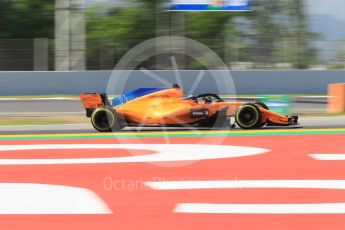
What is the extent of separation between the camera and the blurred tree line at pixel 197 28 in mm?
26688

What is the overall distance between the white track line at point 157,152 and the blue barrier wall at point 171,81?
14364mm

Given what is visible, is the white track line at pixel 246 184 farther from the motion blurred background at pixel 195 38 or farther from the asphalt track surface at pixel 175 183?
the motion blurred background at pixel 195 38

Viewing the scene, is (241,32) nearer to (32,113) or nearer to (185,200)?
(32,113)

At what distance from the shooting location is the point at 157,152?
9531 mm

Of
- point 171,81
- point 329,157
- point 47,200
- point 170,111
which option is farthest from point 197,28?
point 47,200

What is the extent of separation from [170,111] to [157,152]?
230 centimetres

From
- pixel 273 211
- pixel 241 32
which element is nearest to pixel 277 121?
pixel 273 211

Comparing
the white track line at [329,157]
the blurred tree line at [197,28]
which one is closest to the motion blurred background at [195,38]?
the blurred tree line at [197,28]

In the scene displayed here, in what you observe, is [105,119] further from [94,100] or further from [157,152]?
[157,152]

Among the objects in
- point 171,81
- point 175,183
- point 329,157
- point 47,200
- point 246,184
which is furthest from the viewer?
point 171,81

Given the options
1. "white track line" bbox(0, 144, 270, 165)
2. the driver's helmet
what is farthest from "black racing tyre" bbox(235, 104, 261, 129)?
"white track line" bbox(0, 144, 270, 165)

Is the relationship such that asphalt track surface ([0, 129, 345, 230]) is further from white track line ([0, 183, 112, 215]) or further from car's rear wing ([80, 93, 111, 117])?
Answer: car's rear wing ([80, 93, 111, 117])

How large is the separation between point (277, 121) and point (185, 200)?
632 cm

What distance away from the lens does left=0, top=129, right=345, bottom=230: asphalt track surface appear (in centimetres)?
561
